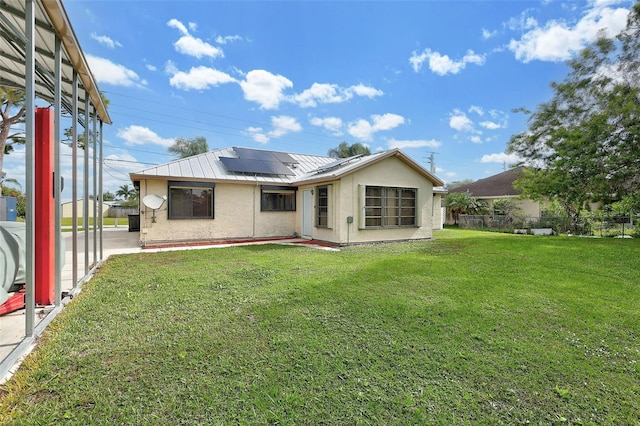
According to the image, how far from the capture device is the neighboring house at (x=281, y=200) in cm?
1016

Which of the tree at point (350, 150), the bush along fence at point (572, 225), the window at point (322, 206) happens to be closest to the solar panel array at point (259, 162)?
the window at point (322, 206)

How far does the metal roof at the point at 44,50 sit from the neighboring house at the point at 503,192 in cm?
2039

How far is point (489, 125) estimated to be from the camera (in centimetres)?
2597

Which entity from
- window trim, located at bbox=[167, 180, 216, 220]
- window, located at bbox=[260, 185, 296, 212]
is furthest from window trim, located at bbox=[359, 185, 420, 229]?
window trim, located at bbox=[167, 180, 216, 220]

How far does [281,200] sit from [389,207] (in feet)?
14.9

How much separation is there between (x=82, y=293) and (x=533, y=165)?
1930 centimetres

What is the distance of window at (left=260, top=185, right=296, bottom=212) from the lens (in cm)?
1210

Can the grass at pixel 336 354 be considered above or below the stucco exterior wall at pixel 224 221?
below

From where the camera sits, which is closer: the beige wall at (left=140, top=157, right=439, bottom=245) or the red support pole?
the red support pole

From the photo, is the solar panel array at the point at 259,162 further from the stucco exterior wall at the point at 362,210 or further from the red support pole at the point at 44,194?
the red support pole at the point at 44,194

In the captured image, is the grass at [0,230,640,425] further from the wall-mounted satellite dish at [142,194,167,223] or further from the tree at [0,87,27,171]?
the tree at [0,87,27,171]

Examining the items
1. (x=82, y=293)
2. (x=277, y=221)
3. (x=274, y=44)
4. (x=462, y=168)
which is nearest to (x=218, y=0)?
(x=274, y=44)

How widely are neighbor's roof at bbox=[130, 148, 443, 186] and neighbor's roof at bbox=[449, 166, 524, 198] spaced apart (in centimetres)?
1293

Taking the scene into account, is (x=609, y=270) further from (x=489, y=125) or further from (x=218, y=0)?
(x=489, y=125)
